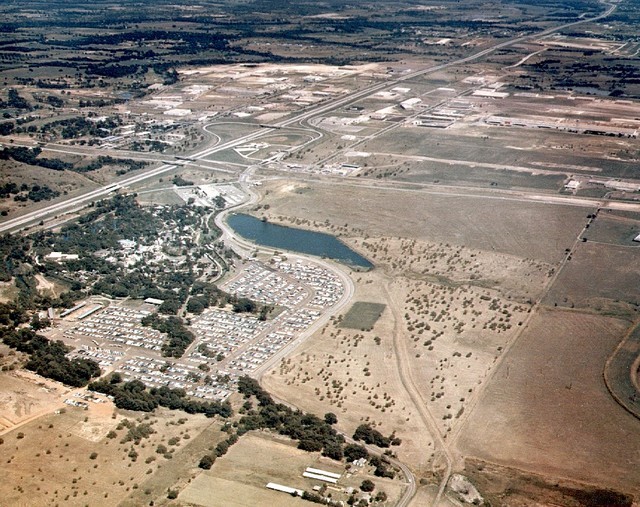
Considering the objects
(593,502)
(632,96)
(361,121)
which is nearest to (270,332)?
(593,502)

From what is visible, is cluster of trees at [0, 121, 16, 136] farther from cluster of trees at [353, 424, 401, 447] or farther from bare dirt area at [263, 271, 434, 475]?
cluster of trees at [353, 424, 401, 447]

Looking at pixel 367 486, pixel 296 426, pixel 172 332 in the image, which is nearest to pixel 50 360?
pixel 172 332

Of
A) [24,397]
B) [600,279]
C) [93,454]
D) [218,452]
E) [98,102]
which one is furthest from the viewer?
[98,102]

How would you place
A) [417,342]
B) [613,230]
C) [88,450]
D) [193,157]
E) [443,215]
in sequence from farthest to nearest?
1. [193,157]
2. [443,215]
3. [613,230]
4. [417,342]
5. [88,450]

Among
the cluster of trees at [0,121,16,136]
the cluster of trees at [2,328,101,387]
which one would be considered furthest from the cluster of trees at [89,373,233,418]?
the cluster of trees at [0,121,16,136]

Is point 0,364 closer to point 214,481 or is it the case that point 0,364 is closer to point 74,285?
point 74,285

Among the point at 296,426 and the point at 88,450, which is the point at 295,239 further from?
the point at 88,450
